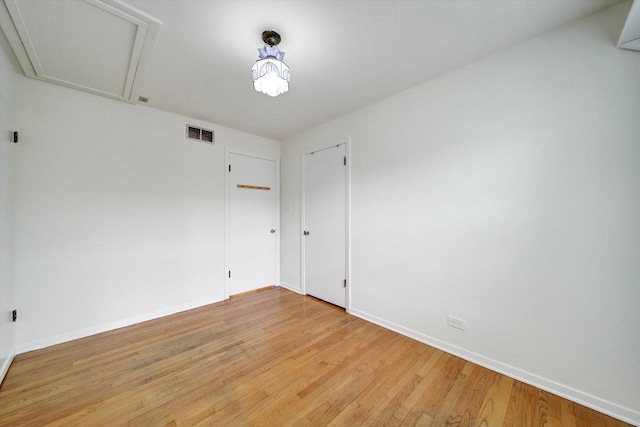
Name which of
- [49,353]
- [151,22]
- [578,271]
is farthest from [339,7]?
[49,353]

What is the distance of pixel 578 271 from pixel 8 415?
381cm

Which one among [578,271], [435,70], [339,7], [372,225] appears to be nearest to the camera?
[339,7]

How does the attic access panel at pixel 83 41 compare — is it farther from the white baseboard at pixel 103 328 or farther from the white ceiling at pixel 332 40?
the white baseboard at pixel 103 328

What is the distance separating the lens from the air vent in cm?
305

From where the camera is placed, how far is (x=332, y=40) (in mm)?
1695

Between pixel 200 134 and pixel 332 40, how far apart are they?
2.27m

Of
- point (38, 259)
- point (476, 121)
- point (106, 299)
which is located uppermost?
point (476, 121)

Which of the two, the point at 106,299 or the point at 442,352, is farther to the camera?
the point at 106,299

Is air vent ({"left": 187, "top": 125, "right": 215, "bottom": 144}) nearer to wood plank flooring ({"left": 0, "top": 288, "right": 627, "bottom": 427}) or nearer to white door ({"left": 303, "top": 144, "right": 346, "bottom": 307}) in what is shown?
white door ({"left": 303, "top": 144, "right": 346, "bottom": 307})

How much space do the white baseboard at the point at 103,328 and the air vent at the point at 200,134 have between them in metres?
2.22

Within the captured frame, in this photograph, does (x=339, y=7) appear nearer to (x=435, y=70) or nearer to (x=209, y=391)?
(x=435, y=70)

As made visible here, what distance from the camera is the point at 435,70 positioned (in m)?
2.07

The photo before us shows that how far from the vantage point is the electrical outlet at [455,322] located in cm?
201

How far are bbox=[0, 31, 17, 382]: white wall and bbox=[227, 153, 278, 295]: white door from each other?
6.32 feet
